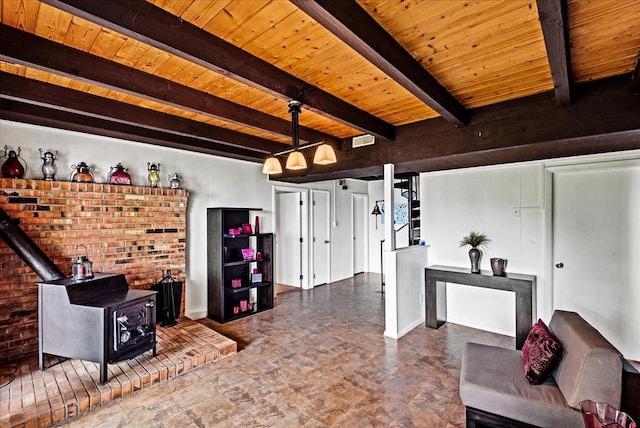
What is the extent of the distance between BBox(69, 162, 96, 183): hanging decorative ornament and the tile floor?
236cm

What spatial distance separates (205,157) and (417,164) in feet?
10.0

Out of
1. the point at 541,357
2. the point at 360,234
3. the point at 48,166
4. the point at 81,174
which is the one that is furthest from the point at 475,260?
the point at 48,166

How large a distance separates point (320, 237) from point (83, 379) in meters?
4.52

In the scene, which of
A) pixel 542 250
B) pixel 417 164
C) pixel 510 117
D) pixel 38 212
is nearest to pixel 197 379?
pixel 38 212

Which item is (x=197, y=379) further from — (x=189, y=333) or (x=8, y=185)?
(x=8, y=185)

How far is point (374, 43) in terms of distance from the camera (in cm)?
169

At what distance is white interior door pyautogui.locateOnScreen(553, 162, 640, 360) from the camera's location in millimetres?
3242

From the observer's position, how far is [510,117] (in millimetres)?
2830

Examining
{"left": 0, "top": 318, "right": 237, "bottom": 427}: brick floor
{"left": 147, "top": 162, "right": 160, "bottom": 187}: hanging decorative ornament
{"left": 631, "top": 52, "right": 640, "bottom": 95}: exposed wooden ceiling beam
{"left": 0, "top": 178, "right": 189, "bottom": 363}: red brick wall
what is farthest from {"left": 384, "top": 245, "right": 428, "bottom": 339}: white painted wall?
{"left": 147, "top": 162, "right": 160, "bottom": 187}: hanging decorative ornament

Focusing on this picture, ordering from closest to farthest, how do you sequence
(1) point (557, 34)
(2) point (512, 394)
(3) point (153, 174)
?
(1) point (557, 34), (2) point (512, 394), (3) point (153, 174)

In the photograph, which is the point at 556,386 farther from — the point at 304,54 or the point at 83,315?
the point at 83,315

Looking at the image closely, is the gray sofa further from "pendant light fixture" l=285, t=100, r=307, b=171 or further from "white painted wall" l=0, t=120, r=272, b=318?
"white painted wall" l=0, t=120, r=272, b=318

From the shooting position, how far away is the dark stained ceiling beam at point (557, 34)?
139 cm

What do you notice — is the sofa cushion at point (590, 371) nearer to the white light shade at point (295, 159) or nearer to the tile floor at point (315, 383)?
the tile floor at point (315, 383)
